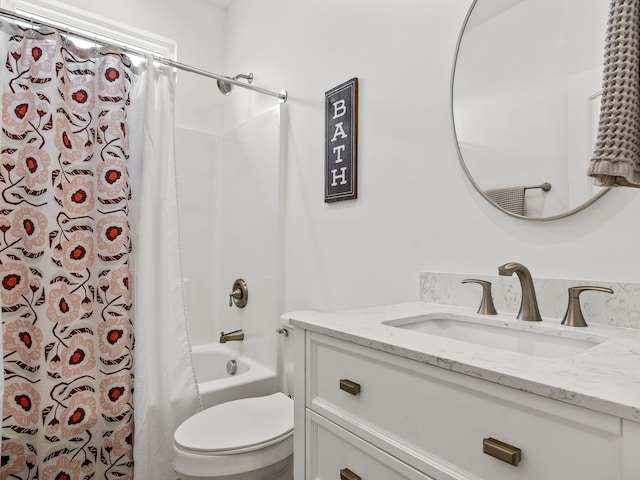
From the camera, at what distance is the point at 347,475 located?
35.6 inches

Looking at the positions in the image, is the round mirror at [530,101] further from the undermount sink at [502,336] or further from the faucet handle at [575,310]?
the undermount sink at [502,336]

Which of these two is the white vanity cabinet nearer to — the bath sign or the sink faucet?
the sink faucet

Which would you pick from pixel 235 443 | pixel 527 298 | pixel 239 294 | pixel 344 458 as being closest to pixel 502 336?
pixel 527 298

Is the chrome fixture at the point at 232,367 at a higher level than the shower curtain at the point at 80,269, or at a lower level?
lower

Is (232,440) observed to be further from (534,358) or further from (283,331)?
(534,358)

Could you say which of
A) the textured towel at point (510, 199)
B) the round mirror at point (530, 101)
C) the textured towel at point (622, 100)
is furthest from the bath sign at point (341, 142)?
the textured towel at point (622, 100)

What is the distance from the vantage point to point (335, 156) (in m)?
1.80

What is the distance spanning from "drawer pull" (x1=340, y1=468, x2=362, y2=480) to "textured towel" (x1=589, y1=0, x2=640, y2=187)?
79 centimetres

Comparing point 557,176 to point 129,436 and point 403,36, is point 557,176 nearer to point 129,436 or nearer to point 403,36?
point 403,36

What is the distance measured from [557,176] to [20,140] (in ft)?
5.93

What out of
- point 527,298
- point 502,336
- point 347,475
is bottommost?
point 347,475

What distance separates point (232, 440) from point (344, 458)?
2.22 feet

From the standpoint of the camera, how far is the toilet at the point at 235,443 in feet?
4.45

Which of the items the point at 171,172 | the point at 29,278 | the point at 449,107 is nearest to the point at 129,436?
the point at 29,278
